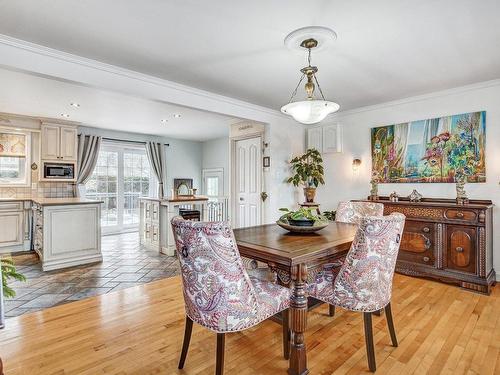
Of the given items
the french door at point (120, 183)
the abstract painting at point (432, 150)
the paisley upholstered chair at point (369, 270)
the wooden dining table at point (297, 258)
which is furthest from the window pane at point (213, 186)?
the paisley upholstered chair at point (369, 270)

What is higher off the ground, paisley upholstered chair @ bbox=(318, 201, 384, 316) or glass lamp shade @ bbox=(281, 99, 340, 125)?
glass lamp shade @ bbox=(281, 99, 340, 125)

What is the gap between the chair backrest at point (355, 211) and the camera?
9.85 feet

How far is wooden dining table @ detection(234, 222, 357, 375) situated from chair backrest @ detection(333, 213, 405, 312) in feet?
0.54

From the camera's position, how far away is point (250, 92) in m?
3.83

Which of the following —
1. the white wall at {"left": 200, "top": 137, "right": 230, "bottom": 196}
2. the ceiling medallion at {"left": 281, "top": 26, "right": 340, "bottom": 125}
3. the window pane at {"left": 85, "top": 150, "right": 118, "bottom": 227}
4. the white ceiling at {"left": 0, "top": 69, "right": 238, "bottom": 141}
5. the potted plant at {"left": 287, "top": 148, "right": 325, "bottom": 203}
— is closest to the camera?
the ceiling medallion at {"left": 281, "top": 26, "right": 340, "bottom": 125}

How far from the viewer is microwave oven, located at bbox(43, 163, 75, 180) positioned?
18.0ft

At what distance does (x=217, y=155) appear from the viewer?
7.96m

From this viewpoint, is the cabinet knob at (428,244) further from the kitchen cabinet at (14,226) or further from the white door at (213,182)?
the kitchen cabinet at (14,226)

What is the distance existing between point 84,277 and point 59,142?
327cm

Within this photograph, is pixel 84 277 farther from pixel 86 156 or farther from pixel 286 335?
pixel 86 156

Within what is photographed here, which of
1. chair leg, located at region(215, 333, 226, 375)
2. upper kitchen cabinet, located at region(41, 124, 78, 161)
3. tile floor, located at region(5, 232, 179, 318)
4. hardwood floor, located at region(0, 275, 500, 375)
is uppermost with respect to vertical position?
upper kitchen cabinet, located at region(41, 124, 78, 161)

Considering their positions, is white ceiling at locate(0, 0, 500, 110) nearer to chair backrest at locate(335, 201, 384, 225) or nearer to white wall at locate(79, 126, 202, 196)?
chair backrest at locate(335, 201, 384, 225)

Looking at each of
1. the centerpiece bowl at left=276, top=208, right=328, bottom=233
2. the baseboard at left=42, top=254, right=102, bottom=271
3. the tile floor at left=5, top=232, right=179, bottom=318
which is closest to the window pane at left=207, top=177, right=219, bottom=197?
the tile floor at left=5, top=232, right=179, bottom=318

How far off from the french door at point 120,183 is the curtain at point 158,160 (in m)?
0.20
